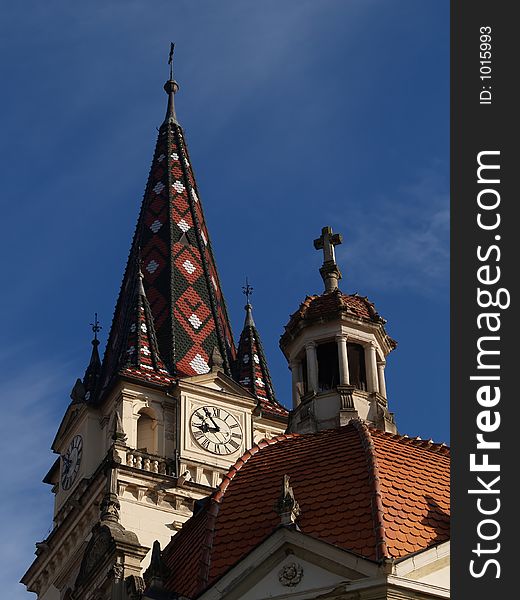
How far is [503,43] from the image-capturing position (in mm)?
13289

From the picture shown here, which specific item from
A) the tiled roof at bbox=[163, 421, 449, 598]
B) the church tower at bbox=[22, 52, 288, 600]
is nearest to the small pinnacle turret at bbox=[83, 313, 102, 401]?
the church tower at bbox=[22, 52, 288, 600]

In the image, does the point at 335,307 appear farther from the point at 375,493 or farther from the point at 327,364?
the point at 375,493

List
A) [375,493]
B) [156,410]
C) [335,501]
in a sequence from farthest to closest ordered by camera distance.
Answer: [156,410], [335,501], [375,493]

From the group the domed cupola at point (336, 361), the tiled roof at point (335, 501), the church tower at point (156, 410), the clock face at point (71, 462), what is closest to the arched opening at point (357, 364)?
the domed cupola at point (336, 361)

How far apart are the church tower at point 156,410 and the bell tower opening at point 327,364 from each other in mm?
3903

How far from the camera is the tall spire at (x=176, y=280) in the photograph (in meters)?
30.9

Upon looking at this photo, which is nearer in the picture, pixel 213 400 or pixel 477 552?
pixel 477 552

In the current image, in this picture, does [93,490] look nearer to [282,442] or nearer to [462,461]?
[282,442]

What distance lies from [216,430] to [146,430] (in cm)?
135

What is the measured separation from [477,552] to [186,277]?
69.3 ft

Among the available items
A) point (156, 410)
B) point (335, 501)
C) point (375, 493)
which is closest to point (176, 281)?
point (156, 410)

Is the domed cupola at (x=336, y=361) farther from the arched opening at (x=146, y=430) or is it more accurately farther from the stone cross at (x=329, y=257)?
the arched opening at (x=146, y=430)

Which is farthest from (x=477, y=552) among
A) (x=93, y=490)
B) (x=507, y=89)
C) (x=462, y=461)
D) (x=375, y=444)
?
(x=93, y=490)

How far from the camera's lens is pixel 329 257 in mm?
25812
